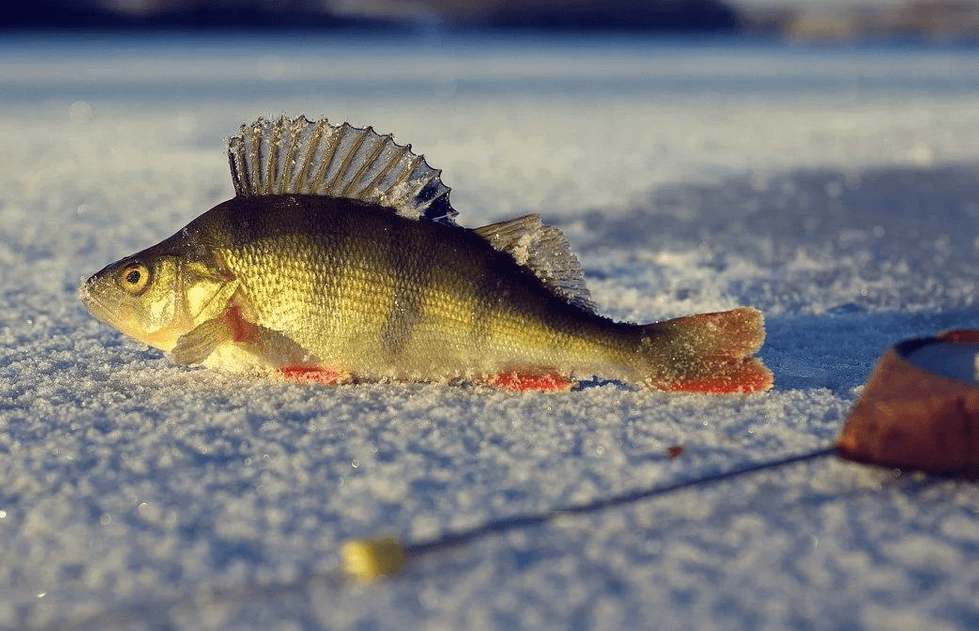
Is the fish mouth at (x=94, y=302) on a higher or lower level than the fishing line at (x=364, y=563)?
higher

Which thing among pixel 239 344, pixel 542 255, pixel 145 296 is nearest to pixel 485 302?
pixel 542 255

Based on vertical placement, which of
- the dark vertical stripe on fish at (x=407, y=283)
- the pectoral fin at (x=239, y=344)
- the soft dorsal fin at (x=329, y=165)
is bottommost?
the pectoral fin at (x=239, y=344)

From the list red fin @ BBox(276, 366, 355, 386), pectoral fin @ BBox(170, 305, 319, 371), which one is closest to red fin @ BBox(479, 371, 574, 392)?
red fin @ BBox(276, 366, 355, 386)

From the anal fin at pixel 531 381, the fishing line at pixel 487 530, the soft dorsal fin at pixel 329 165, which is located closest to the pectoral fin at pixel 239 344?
the soft dorsal fin at pixel 329 165

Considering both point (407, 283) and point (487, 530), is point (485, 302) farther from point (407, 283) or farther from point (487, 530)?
point (487, 530)

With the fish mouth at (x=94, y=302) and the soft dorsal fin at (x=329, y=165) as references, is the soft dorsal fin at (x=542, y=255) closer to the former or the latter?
the soft dorsal fin at (x=329, y=165)

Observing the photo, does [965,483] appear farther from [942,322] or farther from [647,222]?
[647,222]

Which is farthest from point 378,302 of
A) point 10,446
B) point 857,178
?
point 857,178
